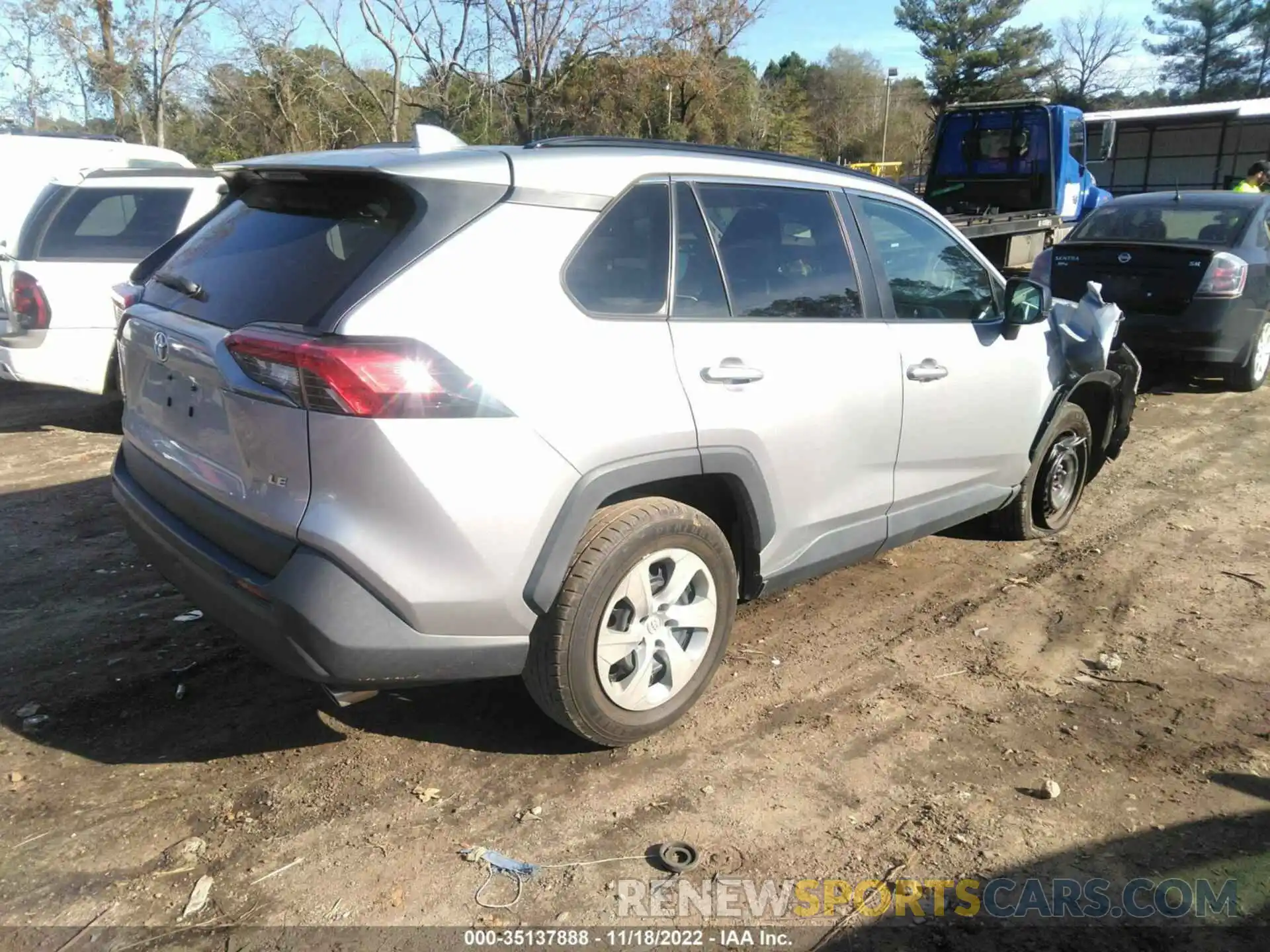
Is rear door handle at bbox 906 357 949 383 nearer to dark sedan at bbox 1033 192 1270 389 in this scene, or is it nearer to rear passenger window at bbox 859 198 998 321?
rear passenger window at bbox 859 198 998 321

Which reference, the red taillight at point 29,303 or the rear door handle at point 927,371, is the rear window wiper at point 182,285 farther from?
the red taillight at point 29,303

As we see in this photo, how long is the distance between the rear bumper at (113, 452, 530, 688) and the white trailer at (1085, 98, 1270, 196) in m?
20.9

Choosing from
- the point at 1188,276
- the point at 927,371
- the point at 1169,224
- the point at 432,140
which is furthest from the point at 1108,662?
the point at 1169,224

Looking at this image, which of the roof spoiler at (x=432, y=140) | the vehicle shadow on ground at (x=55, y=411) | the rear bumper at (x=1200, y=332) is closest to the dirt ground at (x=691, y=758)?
the roof spoiler at (x=432, y=140)

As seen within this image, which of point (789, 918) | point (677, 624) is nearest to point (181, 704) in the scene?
point (677, 624)

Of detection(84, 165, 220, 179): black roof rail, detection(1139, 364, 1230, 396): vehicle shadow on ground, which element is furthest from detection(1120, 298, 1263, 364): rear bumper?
detection(84, 165, 220, 179): black roof rail

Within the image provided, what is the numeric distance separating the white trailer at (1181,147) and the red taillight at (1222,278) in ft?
44.4

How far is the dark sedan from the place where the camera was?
7.89 m

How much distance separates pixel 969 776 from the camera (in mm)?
3107

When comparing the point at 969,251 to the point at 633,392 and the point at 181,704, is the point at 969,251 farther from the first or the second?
the point at 181,704

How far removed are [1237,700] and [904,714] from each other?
128 cm

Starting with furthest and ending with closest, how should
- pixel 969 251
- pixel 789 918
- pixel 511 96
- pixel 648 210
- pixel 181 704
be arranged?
pixel 511 96
pixel 969 251
pixel 181 704
pixel 648 210
pixel 789 918

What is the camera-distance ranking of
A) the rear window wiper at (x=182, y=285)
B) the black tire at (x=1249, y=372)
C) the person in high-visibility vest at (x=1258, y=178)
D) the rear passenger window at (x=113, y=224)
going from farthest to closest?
the person in high-visibility vest at (x=1258, y=178)
the black tire at (x=1249, y=372)
the rear passenger window at (x=113, y=224)
the rear window wiper at (x=182, y=285)

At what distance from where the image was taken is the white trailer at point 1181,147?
20.0 metres
